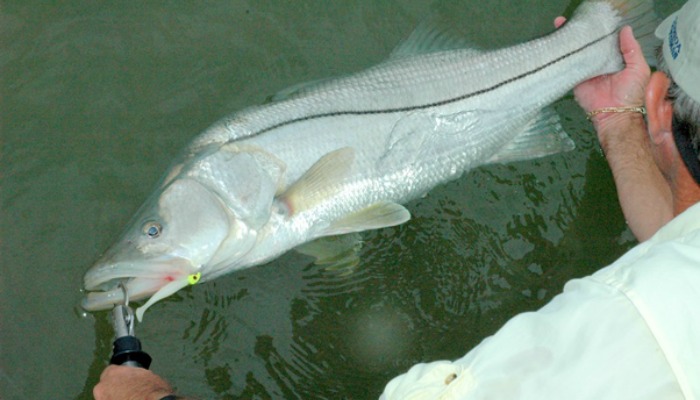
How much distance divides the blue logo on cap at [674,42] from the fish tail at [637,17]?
0.65 metres

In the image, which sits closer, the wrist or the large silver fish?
the large silver fish

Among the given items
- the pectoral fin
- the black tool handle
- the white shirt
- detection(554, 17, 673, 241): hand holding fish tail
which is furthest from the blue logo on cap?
the black tool handle

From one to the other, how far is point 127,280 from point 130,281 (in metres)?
0.02

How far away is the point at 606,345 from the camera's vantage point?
4.99ft

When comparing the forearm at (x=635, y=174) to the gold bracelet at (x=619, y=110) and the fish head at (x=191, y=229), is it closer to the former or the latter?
the gold bracelet at (x=619, y=110)

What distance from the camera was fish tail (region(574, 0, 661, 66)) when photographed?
10.7ft

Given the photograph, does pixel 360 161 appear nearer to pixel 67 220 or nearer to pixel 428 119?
pixel 428 119

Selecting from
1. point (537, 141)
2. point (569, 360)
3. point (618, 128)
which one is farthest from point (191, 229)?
point (618, 128)

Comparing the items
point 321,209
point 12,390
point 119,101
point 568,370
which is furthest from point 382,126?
point 12,390

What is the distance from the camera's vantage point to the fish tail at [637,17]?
3.26m

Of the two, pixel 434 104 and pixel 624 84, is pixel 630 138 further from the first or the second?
pixel 434 104

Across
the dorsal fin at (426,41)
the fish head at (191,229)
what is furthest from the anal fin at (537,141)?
the fish head at (191,229)

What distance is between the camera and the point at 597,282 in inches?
63.8

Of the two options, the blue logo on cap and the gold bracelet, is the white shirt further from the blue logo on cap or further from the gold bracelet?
the gold bracelet
